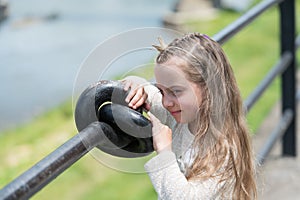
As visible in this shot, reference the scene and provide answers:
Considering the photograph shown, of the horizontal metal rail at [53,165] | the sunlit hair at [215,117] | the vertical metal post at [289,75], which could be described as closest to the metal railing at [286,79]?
the vertical metal post at [289,75]

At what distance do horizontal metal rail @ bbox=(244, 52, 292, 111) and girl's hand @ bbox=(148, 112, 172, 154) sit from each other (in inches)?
41.0

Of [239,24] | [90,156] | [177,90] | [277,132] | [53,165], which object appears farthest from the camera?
[90,156]

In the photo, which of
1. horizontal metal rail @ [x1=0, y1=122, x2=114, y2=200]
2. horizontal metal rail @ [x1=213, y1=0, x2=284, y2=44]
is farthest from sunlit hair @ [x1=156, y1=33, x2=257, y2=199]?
horizontal metal rail @ [x1=213, y1=0, x2=284, y2=44]

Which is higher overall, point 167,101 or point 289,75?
point 167,101

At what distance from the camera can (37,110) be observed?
40.0 ft

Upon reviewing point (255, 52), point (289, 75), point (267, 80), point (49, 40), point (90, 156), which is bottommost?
point (49, 40)

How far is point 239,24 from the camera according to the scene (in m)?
2.37

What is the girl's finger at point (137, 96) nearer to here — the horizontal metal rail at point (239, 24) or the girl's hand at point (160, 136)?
the girl's hand at point (160, 136)

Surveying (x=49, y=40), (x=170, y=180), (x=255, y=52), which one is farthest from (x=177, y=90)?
(x=49, y=40)

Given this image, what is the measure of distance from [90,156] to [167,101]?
19.4 ft

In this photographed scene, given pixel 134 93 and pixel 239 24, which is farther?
pixel 239 24

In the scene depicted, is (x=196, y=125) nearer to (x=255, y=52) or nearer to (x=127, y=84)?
(x=127, y=84)

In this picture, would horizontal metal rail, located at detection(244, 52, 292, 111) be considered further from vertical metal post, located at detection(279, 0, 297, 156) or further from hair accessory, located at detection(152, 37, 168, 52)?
hair accessory, located at detection(152, 37, 168, 52)

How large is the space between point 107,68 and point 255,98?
4.60ft
